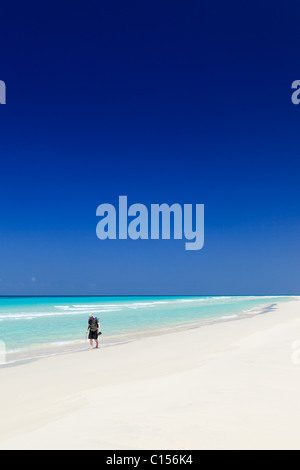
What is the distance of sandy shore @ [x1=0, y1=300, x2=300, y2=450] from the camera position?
228 inches

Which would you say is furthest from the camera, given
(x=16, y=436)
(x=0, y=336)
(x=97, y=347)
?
(x=0, y=336)

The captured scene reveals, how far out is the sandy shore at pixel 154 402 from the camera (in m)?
5.78

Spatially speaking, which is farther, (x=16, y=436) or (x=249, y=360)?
(x=249, y=360)

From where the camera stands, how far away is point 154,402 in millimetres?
7652

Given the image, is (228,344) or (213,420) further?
(228,344)

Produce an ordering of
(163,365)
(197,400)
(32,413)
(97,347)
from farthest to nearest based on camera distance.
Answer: (97,347)
(163,365)
(197,400)
(32,413)

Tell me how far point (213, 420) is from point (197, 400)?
4.15 ft

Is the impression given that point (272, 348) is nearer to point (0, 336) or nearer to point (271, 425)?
point (271, 425)

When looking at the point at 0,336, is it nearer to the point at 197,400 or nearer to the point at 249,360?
the point at 249,360

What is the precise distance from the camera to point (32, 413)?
7184 millimetres
